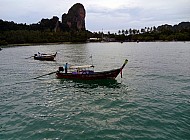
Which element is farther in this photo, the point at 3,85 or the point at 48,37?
the point at 48,37

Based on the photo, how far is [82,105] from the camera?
2412cm

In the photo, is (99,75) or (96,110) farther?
(99,75)

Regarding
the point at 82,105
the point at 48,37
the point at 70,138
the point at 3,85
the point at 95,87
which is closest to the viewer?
the point at 70,138

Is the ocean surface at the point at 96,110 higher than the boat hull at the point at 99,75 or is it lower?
lower

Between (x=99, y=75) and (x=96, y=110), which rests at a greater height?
(x=99, y=75)

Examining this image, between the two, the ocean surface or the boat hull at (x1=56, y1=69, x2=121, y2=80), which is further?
the boat hull at (x1=56, y1=69, x2=121, y2=80)

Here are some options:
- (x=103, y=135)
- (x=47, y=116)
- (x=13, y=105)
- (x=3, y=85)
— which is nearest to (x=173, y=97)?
(x=103, y=135)

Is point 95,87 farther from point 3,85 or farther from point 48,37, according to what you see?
point 48,37

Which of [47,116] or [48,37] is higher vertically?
[48,37]

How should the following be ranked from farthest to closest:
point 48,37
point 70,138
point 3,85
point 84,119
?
point 48,37 < point 3,85 < point 84,119 < point 70,138

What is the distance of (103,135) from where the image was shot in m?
16.6

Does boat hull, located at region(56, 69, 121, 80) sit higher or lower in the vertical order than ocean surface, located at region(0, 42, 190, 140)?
higher

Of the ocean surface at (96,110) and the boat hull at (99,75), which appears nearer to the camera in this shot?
the ocean surface at (96,110)

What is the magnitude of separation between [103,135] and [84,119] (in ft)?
12.1
